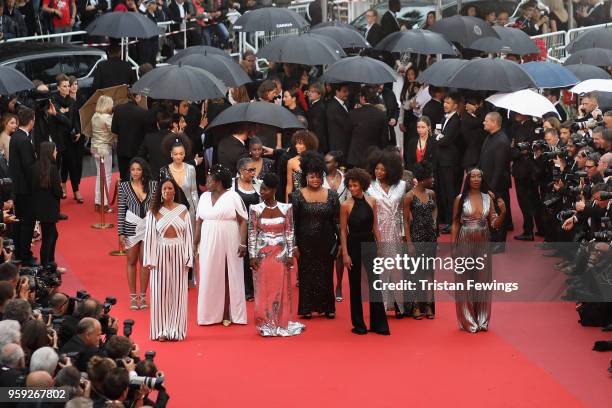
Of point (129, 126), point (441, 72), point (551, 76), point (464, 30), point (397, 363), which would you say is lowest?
point (397, 363)

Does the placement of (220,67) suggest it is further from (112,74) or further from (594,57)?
(594,57)

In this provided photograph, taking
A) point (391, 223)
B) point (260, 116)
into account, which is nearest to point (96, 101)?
point (260, 116)

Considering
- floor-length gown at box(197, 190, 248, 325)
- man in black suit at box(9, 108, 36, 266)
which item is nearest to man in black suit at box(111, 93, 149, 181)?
man in black suit at box(9, 108, 36, 266)

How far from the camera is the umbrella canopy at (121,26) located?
68.6 feet

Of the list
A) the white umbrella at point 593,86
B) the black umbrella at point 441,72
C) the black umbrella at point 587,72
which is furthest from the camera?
the black umbrella at point 587,72

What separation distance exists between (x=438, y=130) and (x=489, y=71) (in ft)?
3.42

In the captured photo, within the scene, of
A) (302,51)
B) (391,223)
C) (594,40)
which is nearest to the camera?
(391,223)

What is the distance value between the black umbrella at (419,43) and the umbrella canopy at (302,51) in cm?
96

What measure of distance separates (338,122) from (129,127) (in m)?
2.86

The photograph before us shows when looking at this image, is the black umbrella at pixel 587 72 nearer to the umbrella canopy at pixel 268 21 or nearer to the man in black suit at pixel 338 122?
the man in black suit at pixel 338 122

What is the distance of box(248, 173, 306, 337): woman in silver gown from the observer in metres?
14.0

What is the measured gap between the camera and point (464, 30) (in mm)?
22469

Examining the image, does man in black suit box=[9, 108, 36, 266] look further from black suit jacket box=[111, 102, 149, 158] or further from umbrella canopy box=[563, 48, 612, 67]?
umbrella canopy box=[563, 48, 612, 67]

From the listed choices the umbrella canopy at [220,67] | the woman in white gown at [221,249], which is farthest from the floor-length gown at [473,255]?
the umbrella canopy at [220,67]
